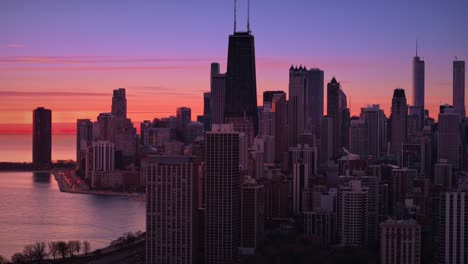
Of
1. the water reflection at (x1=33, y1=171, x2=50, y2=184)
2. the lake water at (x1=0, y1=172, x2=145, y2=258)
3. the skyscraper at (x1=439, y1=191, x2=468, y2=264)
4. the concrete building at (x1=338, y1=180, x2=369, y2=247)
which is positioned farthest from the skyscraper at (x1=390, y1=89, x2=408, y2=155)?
the skyscraper at (x1=439, y1=191, x2=468, y2=264)

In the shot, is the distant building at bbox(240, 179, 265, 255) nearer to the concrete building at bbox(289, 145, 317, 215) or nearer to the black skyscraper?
the concrete building at bbox(289, 145, 317, 215)

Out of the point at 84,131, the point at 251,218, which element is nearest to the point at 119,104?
the point at 84,131

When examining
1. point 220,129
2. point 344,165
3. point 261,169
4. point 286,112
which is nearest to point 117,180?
point 286,112

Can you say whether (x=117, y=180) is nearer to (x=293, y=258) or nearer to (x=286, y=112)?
(x=286, y=112)

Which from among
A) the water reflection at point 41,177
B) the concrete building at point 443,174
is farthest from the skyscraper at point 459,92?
the water reflection at point 41,177

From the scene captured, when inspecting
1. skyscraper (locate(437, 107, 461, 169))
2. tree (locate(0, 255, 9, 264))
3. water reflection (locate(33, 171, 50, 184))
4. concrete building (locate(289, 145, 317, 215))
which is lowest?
tree (locate(0, 255, 9, 264))

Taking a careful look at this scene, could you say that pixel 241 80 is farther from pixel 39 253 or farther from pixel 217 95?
pixel 39 253
